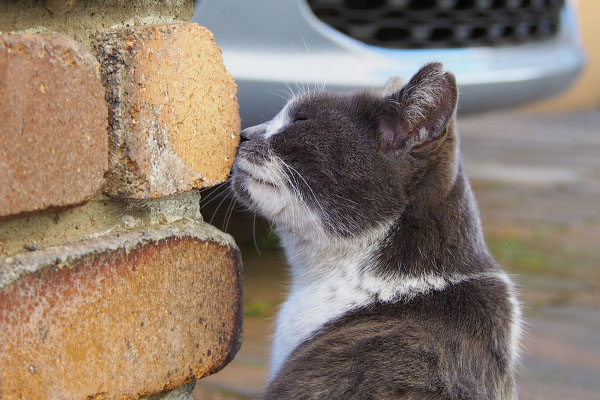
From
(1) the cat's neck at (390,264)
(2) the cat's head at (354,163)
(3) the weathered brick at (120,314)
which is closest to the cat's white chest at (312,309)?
(1) the cat's neck at (390,264)

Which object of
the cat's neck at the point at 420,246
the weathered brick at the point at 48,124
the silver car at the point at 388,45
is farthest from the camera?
the silver car at the point at 388,45

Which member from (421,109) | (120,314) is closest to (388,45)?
(421,109)

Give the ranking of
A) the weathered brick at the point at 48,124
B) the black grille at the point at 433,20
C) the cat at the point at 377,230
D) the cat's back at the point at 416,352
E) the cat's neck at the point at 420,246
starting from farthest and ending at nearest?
the black grille at the point at 433,20 → the cat's neck at the point at 420,246 → the cat at the point at 377,230 → the cat's back at the point at 416,352 → the weathered brick at the point at 48,124

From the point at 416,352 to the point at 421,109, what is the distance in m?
0.54

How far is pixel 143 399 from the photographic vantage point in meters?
1.29

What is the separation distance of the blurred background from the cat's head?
0.47 feet

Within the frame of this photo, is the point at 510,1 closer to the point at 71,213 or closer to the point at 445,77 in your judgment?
the point at 445,77

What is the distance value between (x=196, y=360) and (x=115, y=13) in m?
0.61

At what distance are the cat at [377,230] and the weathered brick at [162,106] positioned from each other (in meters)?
0.35

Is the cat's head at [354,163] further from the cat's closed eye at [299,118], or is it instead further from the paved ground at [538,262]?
the paved ground at [538,262]

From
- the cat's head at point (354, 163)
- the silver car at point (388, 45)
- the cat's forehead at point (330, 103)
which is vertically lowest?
the cat's head at point (354, 163)

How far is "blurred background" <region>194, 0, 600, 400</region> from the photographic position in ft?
7.67

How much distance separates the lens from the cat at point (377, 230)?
5.02 ft

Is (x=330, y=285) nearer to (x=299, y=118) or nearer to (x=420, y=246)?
(x=420, y=246)
